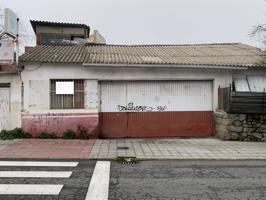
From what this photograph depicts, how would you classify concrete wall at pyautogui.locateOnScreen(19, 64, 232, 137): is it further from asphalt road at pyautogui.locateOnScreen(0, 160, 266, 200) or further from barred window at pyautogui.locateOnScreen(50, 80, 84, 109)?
asphalt road at pyautogui.locateOnScreen(0, 160, 266, 200)

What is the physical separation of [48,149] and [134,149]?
108 inches

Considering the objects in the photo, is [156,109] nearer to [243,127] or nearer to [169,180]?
[243,127]

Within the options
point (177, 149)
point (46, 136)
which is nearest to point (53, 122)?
point (46, 136)

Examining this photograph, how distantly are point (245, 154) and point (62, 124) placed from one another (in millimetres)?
6992

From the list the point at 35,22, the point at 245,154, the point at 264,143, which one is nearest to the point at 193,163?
the point at 245,154

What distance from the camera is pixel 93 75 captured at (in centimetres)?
1598

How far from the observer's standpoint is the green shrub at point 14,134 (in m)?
15.1

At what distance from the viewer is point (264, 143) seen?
15172 millimetres

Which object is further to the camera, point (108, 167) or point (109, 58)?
point (109, 58)

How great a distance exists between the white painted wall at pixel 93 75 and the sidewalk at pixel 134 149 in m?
1.61

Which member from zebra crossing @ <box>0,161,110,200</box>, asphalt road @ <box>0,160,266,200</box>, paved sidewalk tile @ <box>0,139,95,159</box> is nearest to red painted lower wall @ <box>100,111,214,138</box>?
paved sidewalk tile @ <box>0,139,95,159</box>

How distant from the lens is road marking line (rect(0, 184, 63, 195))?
24.7 ft

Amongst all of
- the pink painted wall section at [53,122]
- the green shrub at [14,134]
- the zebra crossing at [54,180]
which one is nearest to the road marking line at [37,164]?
the zebra crossing at [54,180]

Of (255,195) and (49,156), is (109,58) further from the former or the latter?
(255,195)
